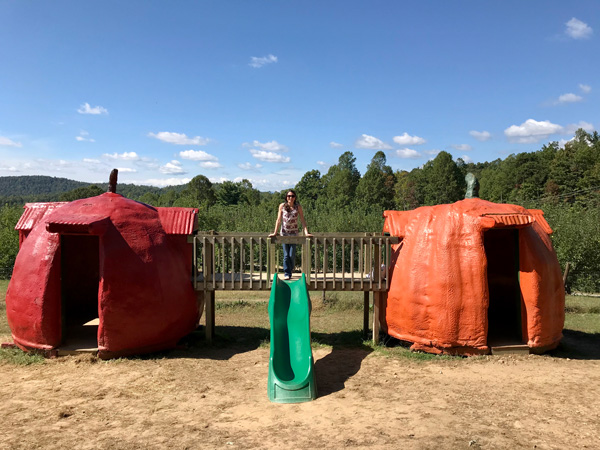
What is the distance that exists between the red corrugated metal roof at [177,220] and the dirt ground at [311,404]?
2.38 meters

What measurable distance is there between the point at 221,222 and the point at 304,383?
61.7ft

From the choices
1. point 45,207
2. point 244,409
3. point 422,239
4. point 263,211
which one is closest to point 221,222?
point 263,211

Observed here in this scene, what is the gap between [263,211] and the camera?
2539cm

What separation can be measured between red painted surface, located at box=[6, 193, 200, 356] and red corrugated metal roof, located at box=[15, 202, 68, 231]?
1.06 ft

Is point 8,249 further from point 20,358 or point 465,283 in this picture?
point 465,283

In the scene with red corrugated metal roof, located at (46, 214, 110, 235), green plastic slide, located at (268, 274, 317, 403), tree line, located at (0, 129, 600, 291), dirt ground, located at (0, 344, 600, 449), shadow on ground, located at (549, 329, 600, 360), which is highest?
tree line, located at (0, 129, 600, 291)

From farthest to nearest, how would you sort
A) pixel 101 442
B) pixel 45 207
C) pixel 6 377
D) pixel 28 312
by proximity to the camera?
pixel 45 207 → pixel 28 312 → pixel 6 377 → pixel 101 442

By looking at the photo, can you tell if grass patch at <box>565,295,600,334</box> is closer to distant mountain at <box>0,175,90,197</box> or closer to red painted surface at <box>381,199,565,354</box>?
red painted surface at <box>381,199,565,354</box>

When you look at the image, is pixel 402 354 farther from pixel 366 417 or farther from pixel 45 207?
pixel 45 207

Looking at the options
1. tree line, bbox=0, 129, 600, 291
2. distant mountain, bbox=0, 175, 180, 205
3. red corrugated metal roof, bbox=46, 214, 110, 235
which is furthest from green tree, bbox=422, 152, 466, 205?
distant mountain, bbox=0, 175, 180, 205

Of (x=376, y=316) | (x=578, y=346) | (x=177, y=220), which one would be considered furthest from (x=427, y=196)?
(x=177, y=220)

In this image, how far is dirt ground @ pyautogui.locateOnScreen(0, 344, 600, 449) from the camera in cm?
511

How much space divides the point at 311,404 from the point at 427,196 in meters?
45.6

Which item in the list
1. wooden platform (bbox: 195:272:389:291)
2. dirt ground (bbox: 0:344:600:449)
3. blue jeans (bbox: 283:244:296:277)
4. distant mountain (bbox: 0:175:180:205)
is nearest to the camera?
dirt ground (bbox: 0:344:600:449)
